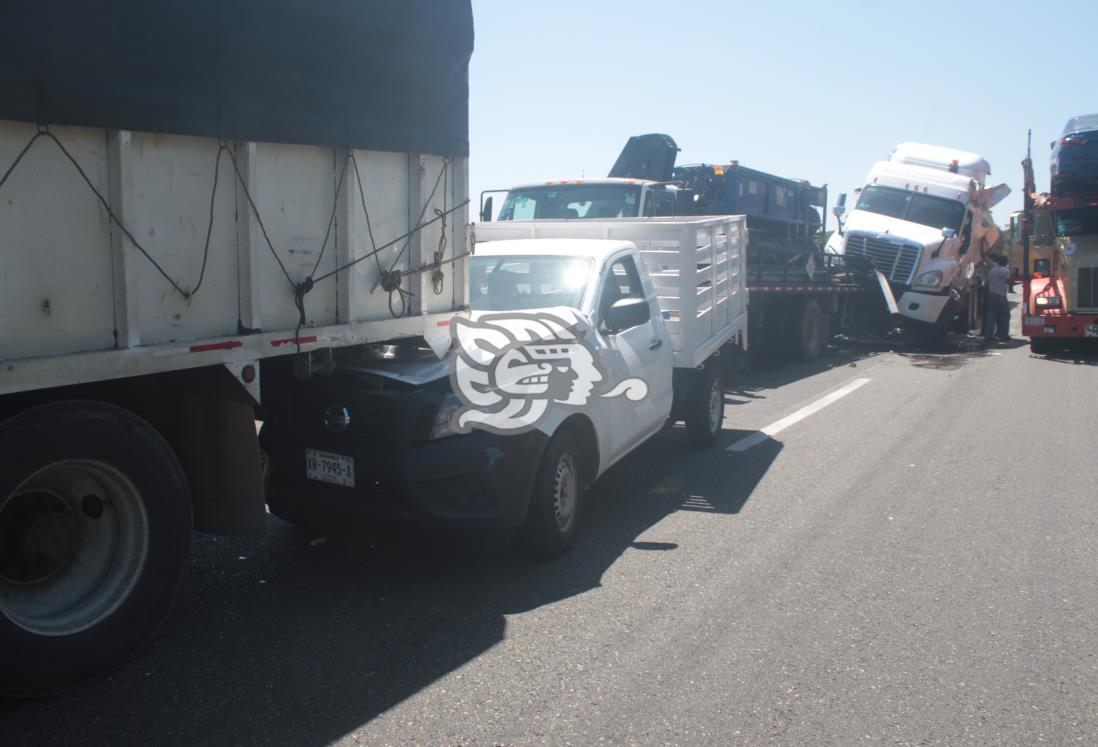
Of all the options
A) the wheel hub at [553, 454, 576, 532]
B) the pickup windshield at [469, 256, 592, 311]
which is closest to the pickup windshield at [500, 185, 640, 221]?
the pickup windshield at [469, 256, 592, 311]

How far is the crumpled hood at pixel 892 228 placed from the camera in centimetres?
1994

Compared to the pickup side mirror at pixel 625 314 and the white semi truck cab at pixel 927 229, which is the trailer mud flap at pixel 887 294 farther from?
the pickup side mirror at pixel 625 314

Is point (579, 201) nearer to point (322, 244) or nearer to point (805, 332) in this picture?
point (805, 332)

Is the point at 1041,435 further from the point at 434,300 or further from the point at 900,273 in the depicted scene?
the point at 900,273

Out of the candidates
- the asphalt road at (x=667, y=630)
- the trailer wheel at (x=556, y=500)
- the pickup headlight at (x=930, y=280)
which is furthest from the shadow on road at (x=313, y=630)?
the pickup headlight at (x=930, y=280)

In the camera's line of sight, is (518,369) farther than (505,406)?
Yes

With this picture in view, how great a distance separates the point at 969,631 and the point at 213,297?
4046mm

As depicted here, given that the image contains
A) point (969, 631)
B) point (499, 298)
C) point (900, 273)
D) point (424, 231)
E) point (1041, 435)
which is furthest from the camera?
point (900, 273)

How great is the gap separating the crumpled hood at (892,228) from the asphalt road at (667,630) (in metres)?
12.8

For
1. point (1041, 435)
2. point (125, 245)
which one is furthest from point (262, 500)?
point (1041, 435)

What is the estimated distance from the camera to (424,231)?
5816 millimetres

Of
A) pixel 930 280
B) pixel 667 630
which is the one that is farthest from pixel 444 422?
pixel 930 280

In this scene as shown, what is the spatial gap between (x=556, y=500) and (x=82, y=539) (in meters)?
2.60

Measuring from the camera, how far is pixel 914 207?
68.8 feet
